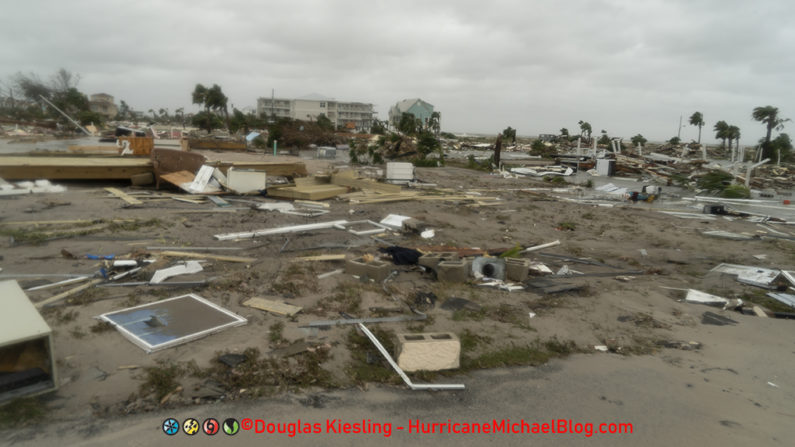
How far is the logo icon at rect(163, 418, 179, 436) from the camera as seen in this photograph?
8.52ft

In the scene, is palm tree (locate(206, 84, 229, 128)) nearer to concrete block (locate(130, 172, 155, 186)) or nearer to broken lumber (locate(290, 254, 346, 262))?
concrete block (locate(130, 172, 155, 186))

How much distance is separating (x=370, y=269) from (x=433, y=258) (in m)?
1.05

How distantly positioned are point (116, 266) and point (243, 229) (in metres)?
2.84

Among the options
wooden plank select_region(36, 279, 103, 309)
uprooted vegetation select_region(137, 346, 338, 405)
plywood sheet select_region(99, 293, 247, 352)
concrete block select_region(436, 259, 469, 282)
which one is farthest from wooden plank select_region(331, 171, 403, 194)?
uprooted vegetation select_region(137, 346, 338, 405)

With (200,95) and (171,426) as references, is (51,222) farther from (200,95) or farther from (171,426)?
(200,95)

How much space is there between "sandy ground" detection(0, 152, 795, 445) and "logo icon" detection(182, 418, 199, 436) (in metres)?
0.06

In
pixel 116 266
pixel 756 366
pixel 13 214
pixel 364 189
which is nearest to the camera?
pixel 756 366

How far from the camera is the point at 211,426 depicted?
2.68 meters

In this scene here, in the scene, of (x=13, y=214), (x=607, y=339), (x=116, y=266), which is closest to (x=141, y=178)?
(x=13, y=214)

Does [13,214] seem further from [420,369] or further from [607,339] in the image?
[607,339]

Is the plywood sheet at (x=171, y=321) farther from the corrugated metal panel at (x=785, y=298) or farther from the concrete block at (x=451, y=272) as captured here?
the corrugated metal panel at (x=785, y=298)

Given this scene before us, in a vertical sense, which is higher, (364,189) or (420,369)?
(364,189)

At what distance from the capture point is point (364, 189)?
13.4 m

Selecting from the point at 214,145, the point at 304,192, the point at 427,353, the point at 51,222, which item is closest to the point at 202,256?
the point at 51,222
